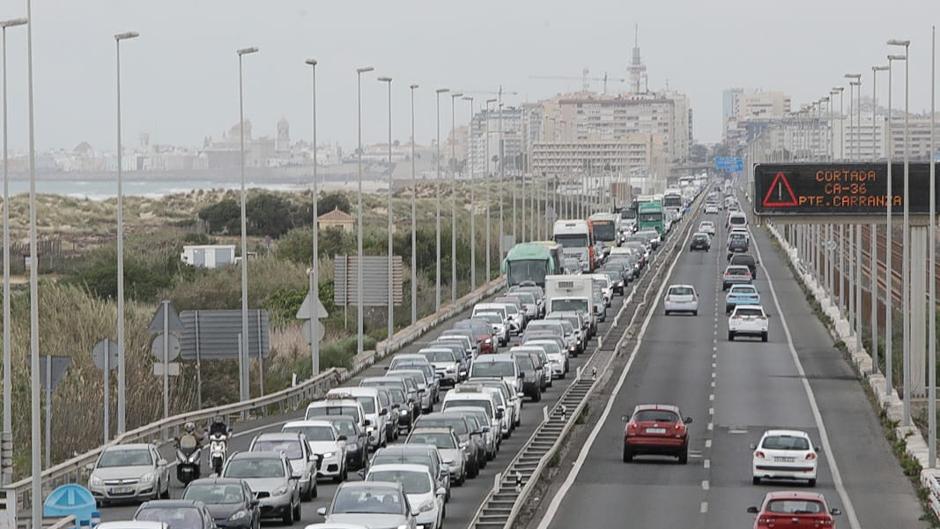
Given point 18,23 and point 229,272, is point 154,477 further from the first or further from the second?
point 229,272

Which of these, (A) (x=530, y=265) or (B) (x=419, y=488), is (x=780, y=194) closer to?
(B) (x=419, y=488)

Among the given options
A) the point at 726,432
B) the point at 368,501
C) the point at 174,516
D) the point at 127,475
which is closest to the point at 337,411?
the point at 127,475

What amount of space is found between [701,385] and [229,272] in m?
45.2

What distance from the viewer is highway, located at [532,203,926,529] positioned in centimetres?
3488

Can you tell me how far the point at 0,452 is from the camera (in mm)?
28906

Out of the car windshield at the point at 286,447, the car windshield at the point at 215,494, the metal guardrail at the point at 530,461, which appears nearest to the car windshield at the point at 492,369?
the metal guardrail at the point at 530,461

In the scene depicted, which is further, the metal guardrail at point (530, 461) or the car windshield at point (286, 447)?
the car windshield at point (286, 447)

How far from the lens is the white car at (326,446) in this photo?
3812cm

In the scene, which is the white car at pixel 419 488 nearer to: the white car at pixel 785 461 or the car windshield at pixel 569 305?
the white car at pixel 785 461

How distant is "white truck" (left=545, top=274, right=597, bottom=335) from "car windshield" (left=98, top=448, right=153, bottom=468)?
42.0m

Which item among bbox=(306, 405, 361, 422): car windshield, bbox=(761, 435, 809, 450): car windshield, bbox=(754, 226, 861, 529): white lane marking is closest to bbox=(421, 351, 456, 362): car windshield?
bbox=(754, 226, 861, 529): white lane marking

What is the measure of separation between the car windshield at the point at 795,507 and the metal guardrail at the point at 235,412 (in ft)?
33.4

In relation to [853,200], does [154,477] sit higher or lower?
lower

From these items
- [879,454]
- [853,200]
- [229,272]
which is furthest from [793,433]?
[229,272]
